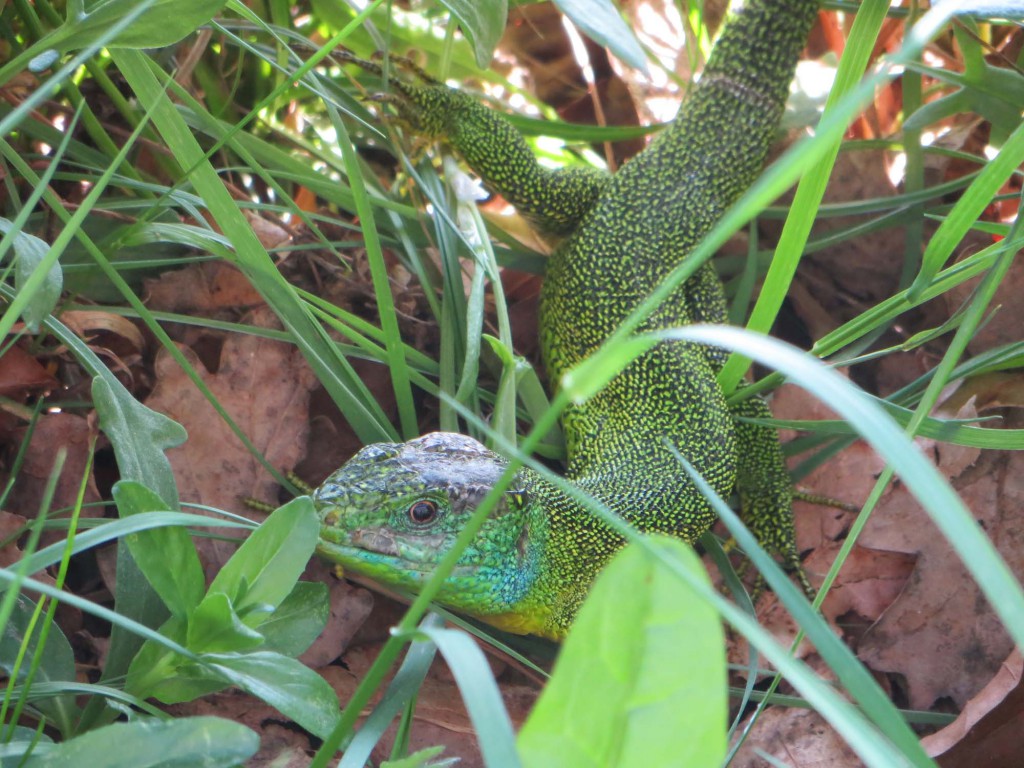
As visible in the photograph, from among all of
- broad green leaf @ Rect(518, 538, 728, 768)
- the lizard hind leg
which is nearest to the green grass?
broad green leaf @ Rect(518, 538, 728, 768)

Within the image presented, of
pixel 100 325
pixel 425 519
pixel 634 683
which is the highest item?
pixel 634 683

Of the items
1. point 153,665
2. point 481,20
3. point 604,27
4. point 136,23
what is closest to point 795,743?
point 153,665

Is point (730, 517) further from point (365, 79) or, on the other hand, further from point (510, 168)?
point (365, 79)

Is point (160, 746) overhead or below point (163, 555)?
below

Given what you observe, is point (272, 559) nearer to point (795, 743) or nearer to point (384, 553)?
point (384, 553)

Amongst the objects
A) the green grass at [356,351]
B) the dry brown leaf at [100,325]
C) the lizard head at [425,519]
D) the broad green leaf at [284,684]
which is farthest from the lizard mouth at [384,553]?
the dry brown leaf at [100,325]

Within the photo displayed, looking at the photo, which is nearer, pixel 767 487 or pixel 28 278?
pixel 28 278

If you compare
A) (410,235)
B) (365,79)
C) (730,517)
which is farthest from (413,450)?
(365,79)

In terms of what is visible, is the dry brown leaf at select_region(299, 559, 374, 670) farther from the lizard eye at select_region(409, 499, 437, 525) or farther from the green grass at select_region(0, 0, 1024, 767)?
the lizard eye at select_region(409, 499, 437, 525)
